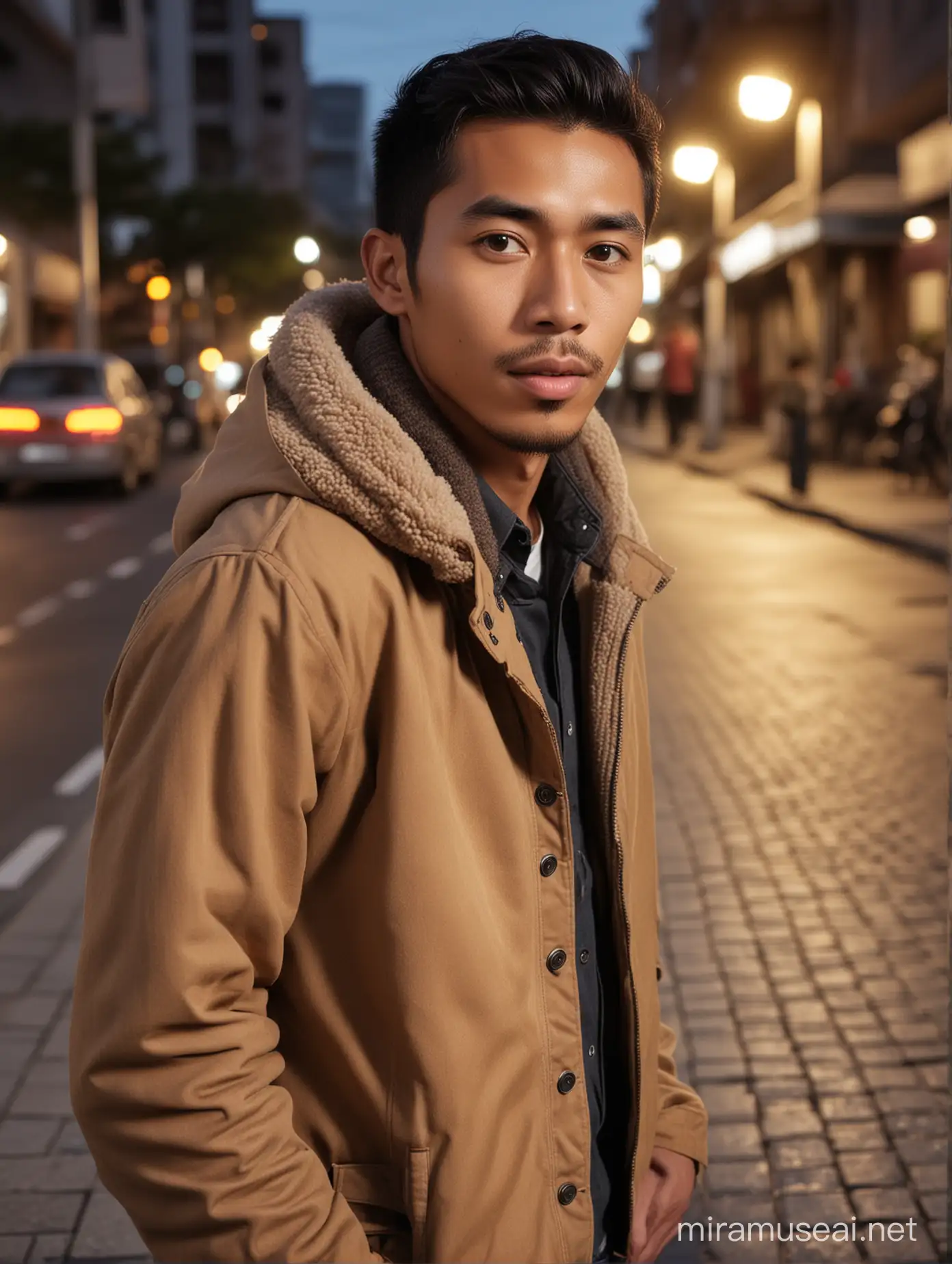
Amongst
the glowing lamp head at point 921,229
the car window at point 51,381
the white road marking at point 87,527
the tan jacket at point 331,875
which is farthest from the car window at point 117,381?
the tan jacket at point 331,875

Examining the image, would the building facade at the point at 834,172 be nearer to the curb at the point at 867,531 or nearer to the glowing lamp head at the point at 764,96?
the glowing lamp head at the point at 764,96

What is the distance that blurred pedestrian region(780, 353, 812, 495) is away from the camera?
2214cm

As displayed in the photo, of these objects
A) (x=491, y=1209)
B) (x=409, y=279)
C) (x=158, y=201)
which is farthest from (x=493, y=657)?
(x=158, y=201)

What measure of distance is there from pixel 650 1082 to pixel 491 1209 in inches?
14.1

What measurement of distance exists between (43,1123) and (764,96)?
2255 cm

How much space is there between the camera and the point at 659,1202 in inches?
84.6

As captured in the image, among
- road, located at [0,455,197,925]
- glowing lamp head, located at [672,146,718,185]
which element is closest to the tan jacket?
road, located at [0,455,197,925]

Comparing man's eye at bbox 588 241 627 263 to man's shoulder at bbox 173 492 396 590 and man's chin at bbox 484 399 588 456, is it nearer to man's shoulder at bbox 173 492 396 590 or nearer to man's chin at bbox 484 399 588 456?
man's chin at bbox 484 399 588 456

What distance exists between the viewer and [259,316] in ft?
306

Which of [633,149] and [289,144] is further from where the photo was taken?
[289,144]

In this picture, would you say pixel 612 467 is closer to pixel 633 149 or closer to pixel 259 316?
pixel 633 149

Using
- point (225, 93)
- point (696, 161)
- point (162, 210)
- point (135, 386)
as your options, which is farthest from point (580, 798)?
point (225, 93)

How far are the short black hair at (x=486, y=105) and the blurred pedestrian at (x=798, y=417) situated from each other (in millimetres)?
20505

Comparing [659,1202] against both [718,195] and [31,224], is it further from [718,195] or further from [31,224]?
[31,224]
